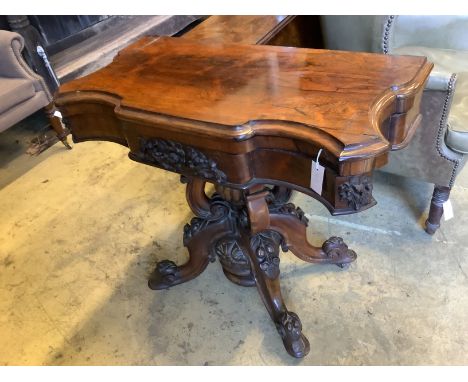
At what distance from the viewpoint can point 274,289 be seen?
3.70 ft

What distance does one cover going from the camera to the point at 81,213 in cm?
170

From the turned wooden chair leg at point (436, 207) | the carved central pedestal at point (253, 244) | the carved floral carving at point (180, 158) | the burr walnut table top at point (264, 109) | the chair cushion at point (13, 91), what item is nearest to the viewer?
the burr walnut table top at point (264, 109)

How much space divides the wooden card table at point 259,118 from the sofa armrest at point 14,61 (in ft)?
3.54

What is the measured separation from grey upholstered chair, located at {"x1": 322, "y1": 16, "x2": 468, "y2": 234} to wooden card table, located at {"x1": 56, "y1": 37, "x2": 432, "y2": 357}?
10.2 inches

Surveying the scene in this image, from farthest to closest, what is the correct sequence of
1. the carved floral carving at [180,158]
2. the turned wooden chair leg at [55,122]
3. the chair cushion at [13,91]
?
1. the turned wooden chair leg at [55,122]
2. the chair cushion at [13,91]
3. the carved floral carving at [180,158]

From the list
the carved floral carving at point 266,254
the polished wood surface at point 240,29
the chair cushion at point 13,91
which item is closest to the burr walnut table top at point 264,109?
the polished wood surface at point 240,29

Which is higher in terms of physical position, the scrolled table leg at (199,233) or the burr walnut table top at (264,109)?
the burr walnut table top at (264,109)

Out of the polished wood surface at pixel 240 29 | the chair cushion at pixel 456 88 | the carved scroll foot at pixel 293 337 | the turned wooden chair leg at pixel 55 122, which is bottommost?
the carved scroll foot at pixel 293 337

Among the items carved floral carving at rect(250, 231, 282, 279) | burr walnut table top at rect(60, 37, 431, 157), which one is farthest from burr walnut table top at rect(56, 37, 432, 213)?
carved floral carving at rect(250, 231, 282, 279)

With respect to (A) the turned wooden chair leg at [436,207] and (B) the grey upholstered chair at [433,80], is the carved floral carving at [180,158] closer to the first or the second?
(B) the grey upholstered chair at [433,80]

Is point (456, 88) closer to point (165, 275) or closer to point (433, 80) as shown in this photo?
point (433, 80)

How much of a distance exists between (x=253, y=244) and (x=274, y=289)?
0.49ft

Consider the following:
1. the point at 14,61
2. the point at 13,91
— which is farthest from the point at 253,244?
the point at 14,61

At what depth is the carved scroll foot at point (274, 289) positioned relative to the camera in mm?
1081
